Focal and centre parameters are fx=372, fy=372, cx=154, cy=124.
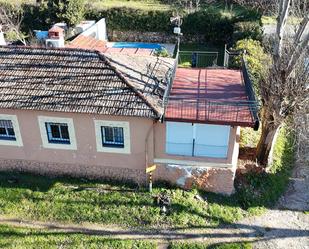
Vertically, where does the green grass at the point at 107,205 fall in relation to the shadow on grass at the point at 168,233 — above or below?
above

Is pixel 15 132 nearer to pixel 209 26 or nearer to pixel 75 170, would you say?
pixel 75 170

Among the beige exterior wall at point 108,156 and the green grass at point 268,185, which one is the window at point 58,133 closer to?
the beige exterior wall at point 108,156

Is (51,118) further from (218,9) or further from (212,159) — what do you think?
(218,9)

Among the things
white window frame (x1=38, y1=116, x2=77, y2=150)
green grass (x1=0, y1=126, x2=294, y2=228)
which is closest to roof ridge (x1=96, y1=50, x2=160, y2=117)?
white window frame (x1=38, y1=116, x2=77, y2=150)

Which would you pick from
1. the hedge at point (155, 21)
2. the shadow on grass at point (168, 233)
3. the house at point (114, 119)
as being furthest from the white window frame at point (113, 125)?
the hedge at point (155, 21)

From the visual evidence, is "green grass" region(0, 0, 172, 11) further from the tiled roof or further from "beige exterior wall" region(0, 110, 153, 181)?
"beige exterior wall" region(0, 110, 153, 181)

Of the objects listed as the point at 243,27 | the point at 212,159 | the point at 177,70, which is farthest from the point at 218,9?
the point at 212,159
